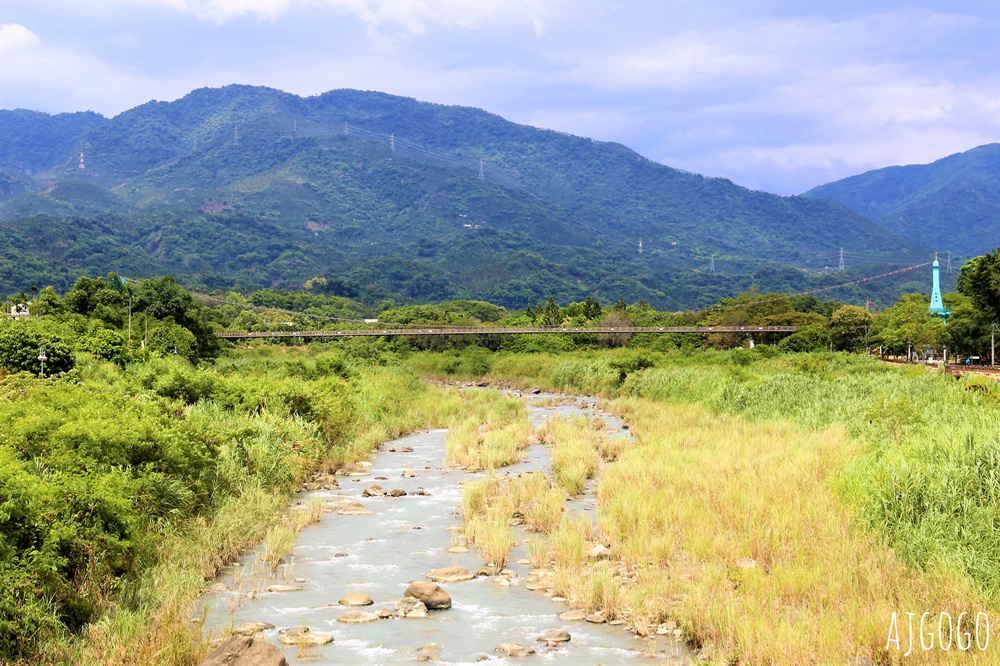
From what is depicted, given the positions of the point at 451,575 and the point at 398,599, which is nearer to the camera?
the point at 398,599

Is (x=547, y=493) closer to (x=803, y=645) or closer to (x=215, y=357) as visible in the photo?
(x=803, y=645)

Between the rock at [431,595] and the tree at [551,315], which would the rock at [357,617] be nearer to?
the rock at [431,595]

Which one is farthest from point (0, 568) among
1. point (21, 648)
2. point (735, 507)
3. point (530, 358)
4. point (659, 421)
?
point (530, 358)

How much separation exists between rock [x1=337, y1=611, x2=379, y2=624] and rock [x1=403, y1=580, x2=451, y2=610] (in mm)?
802

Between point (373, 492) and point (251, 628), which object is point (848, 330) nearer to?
point (373, 492)

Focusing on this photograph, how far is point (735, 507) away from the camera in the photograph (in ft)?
55.1

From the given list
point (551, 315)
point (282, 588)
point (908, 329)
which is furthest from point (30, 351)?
point (551, 315)

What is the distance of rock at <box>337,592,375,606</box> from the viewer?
44.9 feet

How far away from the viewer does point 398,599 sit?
555 inches

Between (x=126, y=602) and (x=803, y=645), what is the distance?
861 cm

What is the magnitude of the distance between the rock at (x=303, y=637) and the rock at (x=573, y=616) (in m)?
3.37

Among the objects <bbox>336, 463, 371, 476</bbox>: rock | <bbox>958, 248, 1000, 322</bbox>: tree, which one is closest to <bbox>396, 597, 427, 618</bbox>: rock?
<bbox>336, 463, 371, 476</bbox>: rock

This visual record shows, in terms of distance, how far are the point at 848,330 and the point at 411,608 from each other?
80.6 metres

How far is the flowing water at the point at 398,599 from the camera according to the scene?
1170 centimetres
